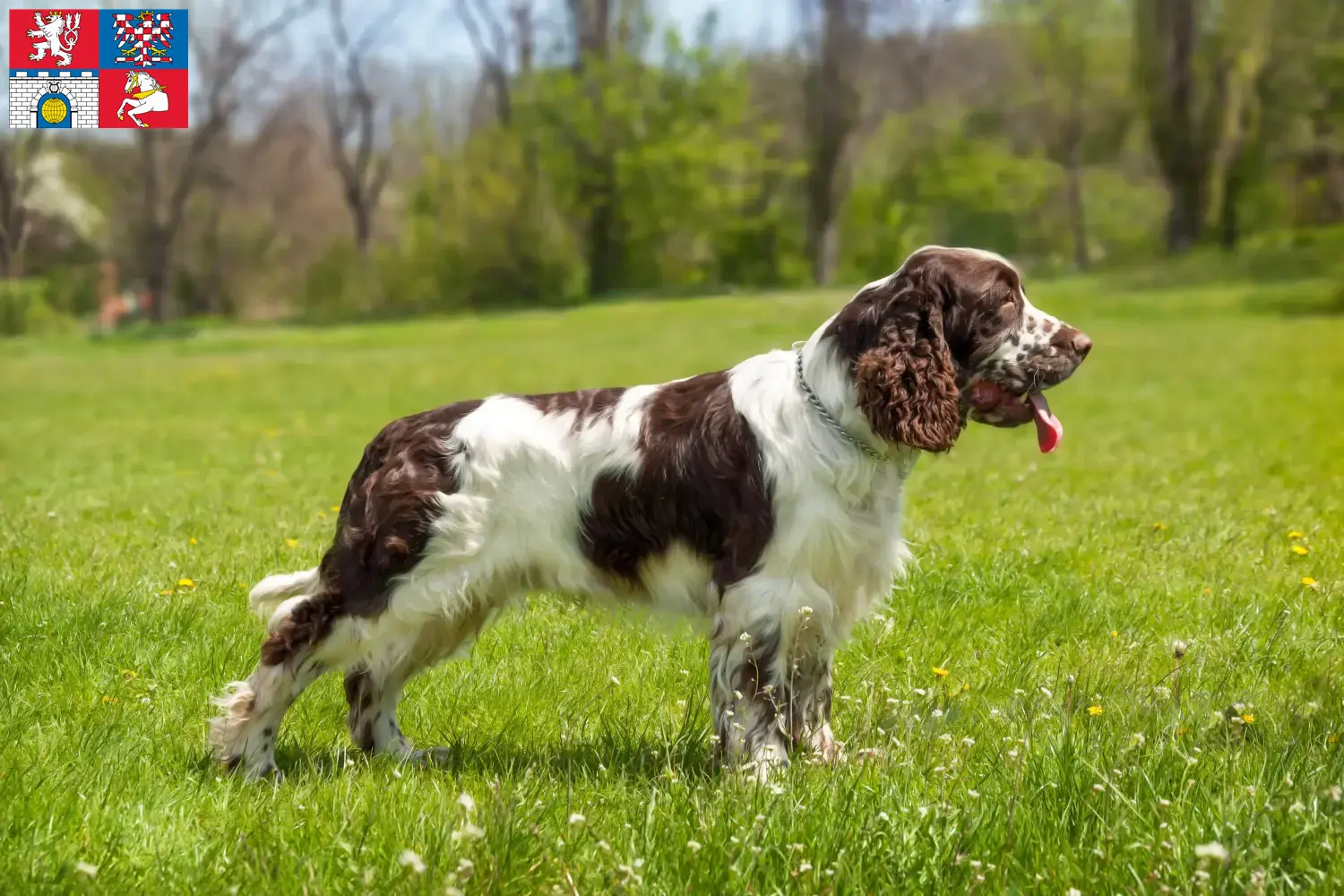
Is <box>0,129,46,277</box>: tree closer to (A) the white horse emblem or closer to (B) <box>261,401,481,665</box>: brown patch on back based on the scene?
(A) the white horse emblem

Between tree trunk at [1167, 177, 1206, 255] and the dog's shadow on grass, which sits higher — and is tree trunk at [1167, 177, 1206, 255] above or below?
above

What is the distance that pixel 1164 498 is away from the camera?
29.3 ft

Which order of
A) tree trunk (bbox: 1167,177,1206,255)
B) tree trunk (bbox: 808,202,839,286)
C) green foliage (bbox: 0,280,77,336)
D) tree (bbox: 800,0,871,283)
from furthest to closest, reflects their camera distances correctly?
tree trunk (bbox: 808,202,839,286) < tree (bbox: 800,0,871,283) < tree trunk (bbox: 1167,177,1206,255) < green foliage (bbox: 0,280,77,336)

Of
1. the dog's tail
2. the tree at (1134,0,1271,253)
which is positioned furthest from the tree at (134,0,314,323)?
the dog's tail

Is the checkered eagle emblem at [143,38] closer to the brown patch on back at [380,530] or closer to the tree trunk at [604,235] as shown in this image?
the brown patch on back at [380,530]

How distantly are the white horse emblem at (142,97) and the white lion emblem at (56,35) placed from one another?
352 mm

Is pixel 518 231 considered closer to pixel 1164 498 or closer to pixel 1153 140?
pixel 1153 140

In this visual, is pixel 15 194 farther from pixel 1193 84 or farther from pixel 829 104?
pixel 1193 84

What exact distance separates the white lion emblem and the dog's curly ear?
5823 millimetres

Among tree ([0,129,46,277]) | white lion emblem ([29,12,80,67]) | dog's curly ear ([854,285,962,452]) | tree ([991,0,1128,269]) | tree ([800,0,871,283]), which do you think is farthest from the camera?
tree ([991,0,1128,269])

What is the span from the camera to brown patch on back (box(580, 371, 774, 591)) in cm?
427

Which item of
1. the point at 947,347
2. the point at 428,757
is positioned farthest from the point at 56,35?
the point at 947,347

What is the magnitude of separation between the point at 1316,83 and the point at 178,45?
1493 inches

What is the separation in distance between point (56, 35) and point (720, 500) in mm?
5910
